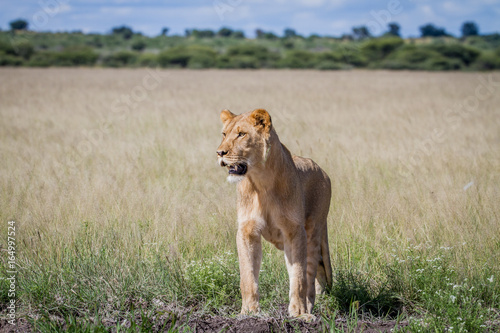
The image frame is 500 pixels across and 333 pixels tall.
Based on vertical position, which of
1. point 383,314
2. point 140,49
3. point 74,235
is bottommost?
point 383,314

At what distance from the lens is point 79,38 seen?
91688 millimetres

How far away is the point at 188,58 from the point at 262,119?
2432 inches

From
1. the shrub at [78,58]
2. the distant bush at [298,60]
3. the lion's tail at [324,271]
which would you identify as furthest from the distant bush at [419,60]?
the lion's tail at [324,271]

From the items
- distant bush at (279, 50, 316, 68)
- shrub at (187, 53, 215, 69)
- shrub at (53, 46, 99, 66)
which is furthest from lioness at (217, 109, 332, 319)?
shrub at (53, 46, 99, 66)

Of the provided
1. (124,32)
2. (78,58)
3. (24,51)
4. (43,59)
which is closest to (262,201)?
(43,59)

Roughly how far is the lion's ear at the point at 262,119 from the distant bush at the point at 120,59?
58.3 metres

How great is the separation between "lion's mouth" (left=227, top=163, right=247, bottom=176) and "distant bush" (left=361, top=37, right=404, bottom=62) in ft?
196

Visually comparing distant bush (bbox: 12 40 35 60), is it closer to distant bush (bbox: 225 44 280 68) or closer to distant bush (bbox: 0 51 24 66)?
distant bush (bbox: 0 51 24 66)

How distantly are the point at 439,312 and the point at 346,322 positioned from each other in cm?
72

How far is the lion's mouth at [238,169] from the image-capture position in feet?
13.0

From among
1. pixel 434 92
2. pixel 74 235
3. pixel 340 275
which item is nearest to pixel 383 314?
pixel 340 275

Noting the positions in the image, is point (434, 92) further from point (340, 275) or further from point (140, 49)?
point (140, 49)

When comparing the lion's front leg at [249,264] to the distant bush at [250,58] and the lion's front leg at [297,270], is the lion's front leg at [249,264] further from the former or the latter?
the distant bush at [250,58]

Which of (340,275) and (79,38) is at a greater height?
(79,38)
